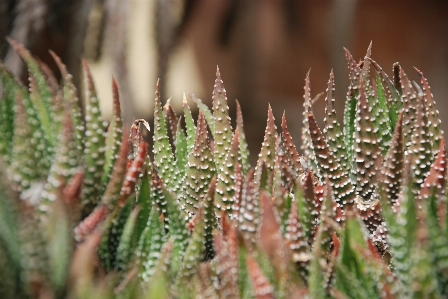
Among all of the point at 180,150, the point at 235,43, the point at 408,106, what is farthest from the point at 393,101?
the point at 235,43

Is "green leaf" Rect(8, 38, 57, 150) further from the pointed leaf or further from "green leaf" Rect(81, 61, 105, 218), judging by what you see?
the pointed leaf

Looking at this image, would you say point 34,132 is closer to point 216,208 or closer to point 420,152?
point 216,208

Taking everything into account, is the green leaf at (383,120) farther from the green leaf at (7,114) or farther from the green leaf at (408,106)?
the green leaf at (7,114)

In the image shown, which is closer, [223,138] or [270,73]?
[223,138]

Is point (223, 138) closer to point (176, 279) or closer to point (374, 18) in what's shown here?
point (176, 279)

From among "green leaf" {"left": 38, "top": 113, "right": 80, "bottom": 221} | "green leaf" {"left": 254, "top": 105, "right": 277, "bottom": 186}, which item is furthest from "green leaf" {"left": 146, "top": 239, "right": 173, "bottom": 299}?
"green leaf" {"left": 254, "top": 105, "right": 277, "bottom": 186}

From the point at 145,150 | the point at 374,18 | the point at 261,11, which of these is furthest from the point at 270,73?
the point at 145,150
